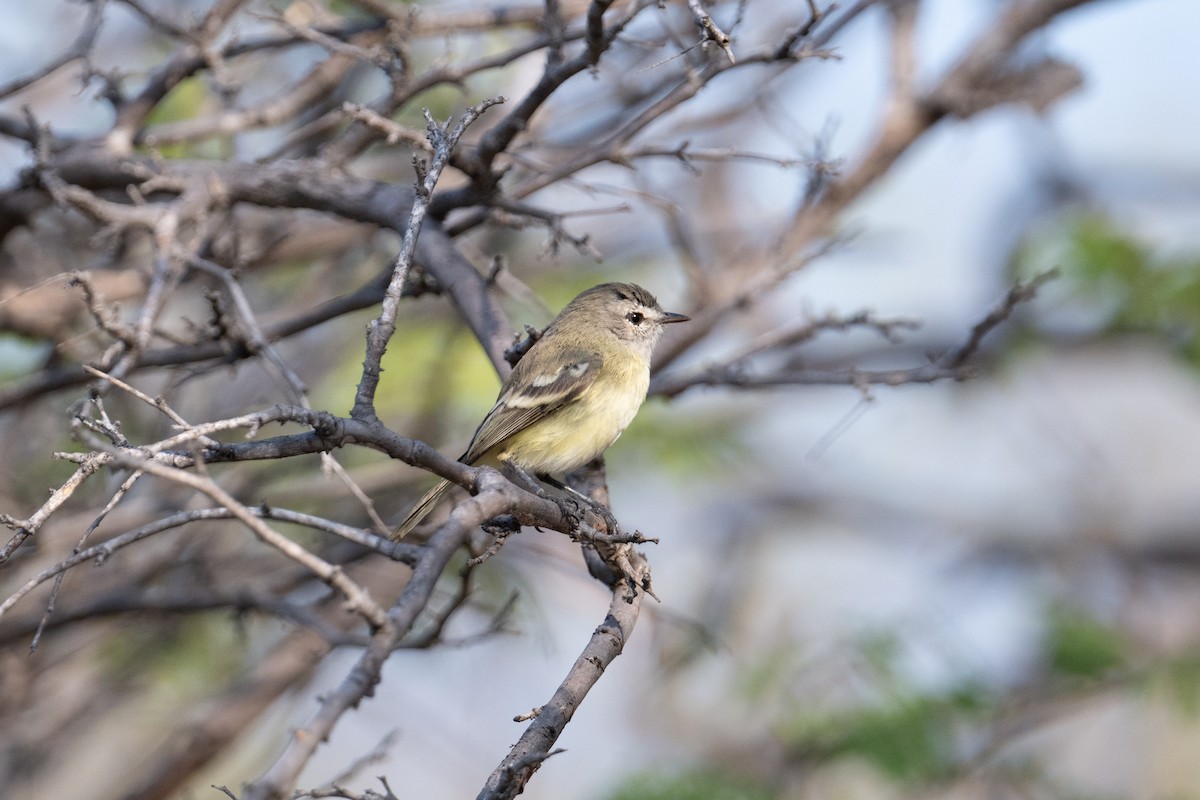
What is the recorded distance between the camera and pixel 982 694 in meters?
5.35

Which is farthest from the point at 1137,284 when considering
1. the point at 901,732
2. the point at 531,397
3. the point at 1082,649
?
the point at 531,397

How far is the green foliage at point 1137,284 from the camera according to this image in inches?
228

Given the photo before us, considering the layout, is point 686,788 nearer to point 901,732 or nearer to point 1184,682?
point 901,732

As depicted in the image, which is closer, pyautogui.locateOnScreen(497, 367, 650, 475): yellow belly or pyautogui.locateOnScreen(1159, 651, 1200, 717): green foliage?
pyautogui.locateOnScreen(497, 367, 650, 475): yellow belly

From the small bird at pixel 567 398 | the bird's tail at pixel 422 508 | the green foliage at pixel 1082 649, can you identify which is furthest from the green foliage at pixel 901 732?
the bird's tail at pixel 422 508

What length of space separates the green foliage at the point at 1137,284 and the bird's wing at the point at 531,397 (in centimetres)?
312

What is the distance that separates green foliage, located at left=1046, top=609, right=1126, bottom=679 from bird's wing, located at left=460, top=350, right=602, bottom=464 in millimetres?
2956

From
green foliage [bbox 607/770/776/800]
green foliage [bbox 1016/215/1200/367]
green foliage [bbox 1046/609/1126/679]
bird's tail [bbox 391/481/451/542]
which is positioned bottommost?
bird's tail [bbox 391/481/451/542]

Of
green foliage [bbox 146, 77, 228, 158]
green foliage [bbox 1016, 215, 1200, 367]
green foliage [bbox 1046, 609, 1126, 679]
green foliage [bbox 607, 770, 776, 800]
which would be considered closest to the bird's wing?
green foliage [bbox 607, 770, 776, 800]

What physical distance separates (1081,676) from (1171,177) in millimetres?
4742

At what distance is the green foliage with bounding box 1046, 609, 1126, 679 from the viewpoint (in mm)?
5391

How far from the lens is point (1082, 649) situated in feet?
17.8

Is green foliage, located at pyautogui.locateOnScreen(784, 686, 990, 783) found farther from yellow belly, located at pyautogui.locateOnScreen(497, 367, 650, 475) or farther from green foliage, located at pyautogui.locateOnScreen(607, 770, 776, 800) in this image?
yellow belly, located at pyautogui.locateOnScreen(497, 367, 650, 475)

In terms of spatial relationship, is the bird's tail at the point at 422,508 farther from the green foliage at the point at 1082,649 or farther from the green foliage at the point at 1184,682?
the green foliage at the point at 1184,682
